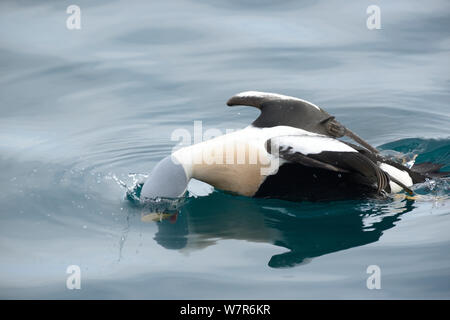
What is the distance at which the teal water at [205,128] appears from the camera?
13.7 feet

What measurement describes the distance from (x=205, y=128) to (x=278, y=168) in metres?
2.01

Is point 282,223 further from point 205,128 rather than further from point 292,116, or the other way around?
point 205,128

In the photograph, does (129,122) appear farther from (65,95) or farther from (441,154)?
(441,154)

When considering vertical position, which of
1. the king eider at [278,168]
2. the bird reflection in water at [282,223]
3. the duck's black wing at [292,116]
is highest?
the duck's black wing at [292,116]

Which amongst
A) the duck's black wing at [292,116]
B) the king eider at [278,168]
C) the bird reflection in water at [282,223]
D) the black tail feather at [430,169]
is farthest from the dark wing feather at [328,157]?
the black tail feather at [430,169]

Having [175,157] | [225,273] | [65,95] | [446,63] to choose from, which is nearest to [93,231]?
[175,157]

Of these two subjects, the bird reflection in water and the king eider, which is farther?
the king eider

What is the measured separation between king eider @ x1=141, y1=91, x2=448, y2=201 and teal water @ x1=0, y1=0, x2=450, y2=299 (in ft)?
0.42

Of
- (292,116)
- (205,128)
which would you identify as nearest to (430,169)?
(292,116)

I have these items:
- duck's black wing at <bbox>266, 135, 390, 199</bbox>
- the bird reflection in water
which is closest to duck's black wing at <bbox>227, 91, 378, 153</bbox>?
duck's black wing at <bbox>266, 135, 390, 199</bbox>

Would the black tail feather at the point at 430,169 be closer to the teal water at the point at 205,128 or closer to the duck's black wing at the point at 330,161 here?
the teal water at the point at 205,128

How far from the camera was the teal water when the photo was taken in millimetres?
4180

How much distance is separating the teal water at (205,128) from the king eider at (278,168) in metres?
0.13

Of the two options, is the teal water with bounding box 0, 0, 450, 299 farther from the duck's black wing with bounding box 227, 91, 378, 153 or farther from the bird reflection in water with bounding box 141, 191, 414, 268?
the duck's black wing with bounding box 227, 91, 378, 153
